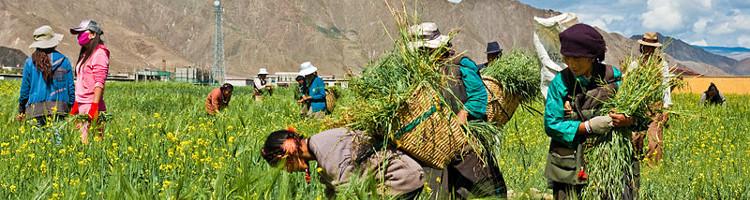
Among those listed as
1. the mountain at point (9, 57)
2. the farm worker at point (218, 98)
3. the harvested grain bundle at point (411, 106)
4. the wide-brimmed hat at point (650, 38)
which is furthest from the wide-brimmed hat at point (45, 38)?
the mountain at point (9, 57)

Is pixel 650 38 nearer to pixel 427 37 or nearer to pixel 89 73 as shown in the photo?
pixel 427 37

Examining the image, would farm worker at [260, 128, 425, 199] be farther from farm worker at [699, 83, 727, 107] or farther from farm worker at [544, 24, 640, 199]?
farm worker at [699, 83, 727, 107]

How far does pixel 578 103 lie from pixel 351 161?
1.28m

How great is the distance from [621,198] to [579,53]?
87cm

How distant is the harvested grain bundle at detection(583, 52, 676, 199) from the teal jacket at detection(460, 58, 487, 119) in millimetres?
622

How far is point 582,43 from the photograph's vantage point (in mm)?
3096

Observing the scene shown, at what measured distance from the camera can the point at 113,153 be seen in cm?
445

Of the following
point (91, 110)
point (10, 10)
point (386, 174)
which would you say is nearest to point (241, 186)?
point (386, 174)

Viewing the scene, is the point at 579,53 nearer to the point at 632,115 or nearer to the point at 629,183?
the point at 632,115

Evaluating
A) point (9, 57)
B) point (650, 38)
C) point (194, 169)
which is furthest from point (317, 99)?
point (9, 57)

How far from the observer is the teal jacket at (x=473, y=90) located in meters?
3.46

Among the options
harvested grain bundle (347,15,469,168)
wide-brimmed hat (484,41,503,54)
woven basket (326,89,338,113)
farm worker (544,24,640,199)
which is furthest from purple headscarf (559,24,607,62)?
woven basket (326,89,338,113)

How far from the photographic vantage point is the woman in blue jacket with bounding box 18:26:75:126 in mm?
5367

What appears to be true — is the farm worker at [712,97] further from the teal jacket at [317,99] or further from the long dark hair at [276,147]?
the long dark hair at [276,147]
